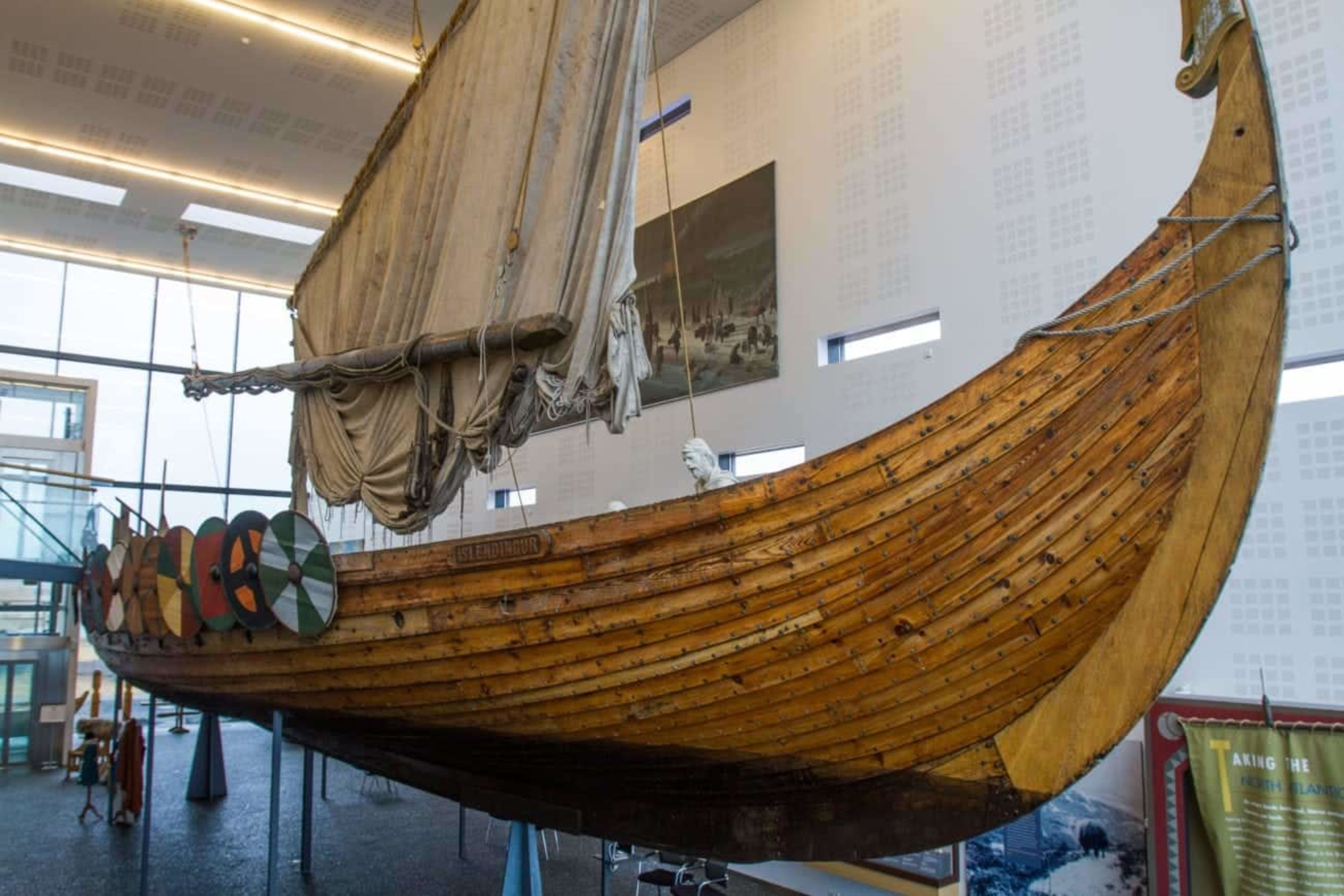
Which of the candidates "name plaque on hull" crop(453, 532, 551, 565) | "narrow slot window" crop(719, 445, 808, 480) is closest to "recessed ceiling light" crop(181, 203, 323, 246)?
"narrow slot window" crop(719, 445, 808, 480)

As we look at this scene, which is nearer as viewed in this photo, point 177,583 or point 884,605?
point 884,605

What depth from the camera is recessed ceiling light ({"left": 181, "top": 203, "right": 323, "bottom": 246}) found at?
1112cm

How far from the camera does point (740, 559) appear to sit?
235cm

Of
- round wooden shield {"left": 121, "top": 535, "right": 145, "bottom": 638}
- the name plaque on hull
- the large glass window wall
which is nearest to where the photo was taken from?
the name plaque on hull

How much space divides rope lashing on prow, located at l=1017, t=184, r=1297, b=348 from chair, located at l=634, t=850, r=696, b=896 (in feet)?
10.2

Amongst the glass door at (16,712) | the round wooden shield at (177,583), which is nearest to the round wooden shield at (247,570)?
the round wooden shield at (177,583)

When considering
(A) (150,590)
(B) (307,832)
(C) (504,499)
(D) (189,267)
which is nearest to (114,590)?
(A) (150,590)

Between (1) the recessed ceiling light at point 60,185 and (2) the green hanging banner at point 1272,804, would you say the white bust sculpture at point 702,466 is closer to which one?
(2) the green hanging banner at point 1272,804

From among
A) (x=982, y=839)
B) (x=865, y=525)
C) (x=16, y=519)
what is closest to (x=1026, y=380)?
(x=865, y=525)

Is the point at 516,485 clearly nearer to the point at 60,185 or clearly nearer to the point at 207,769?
the point at 207,769

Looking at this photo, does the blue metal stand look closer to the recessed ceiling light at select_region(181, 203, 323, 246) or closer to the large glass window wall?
the recessed ceiling light at select_region(181, 203, 323, 246)

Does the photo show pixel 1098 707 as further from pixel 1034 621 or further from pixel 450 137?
pixel 450 137

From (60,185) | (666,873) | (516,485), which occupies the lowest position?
(666,873)

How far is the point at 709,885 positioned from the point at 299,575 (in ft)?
8.65
